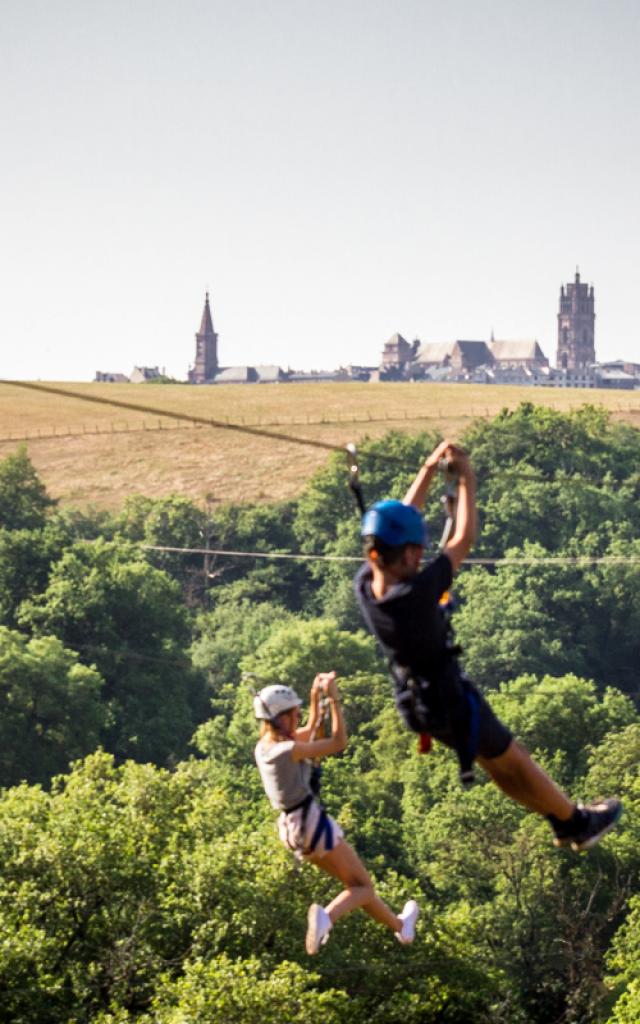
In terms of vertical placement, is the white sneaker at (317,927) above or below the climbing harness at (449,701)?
below

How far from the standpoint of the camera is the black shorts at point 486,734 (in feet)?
38.5

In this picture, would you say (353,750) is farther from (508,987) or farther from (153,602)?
(508,987)

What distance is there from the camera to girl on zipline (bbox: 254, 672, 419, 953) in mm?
14070

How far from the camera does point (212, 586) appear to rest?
450ft

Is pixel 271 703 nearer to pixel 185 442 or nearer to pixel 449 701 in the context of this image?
pixel 449 701

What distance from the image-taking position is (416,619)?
1140cm

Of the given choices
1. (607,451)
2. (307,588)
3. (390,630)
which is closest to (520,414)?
(607,451)

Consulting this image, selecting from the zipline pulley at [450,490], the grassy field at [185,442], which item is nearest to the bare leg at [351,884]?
the zipline pulley at [450,490]

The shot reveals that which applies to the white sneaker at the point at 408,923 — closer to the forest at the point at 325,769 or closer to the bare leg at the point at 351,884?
the bare leg at the point at 351,884

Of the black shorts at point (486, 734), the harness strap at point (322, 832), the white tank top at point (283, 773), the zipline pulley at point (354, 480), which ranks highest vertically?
Answer: the zipline pulley at point (354, 480)

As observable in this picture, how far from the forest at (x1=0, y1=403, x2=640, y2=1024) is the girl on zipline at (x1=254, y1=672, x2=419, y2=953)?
5.13 ft

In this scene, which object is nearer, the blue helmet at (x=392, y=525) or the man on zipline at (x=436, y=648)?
the blue helmet at (x=392, y=525)

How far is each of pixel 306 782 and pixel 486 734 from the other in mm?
3149

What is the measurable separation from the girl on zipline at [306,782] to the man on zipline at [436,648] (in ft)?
6.67
